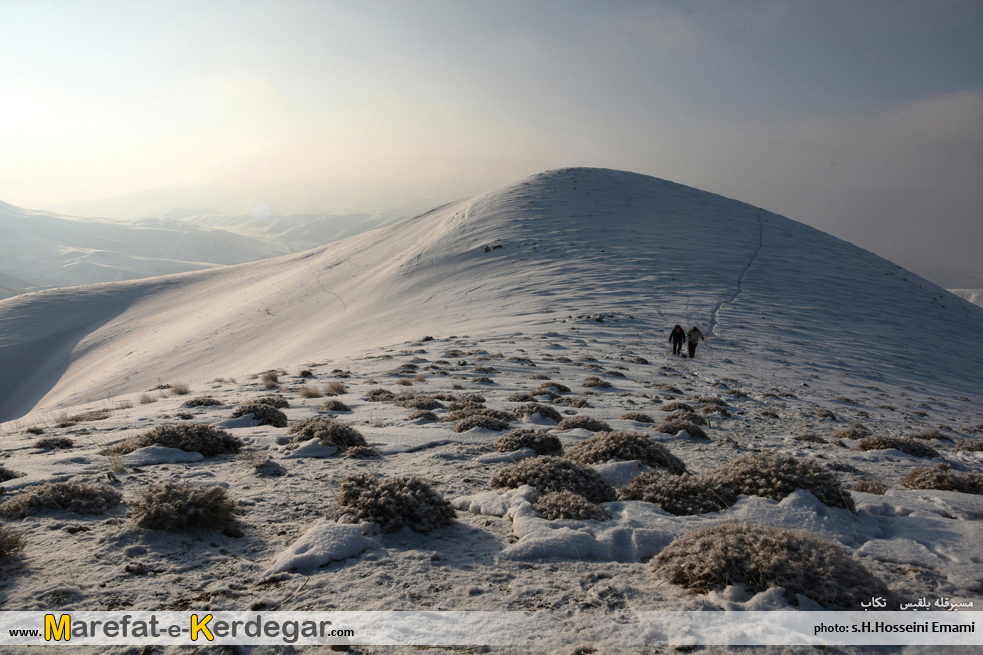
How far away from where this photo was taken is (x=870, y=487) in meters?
6.03

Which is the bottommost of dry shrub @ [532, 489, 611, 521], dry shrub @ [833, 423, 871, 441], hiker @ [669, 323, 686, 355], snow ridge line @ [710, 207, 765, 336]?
dry shrub @ [833, 423, 871, 441]

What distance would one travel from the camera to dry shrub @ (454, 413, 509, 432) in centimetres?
841

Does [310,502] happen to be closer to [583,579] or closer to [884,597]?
[583,579]

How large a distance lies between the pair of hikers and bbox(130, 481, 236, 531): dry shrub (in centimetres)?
1861

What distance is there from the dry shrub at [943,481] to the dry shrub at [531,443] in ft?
14.7

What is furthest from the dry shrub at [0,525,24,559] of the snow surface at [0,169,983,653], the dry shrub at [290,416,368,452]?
the dry shrub at [290,416,368,452]

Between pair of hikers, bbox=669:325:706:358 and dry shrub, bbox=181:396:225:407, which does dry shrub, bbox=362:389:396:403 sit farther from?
pair of hikers, bbox=669:325:706:358

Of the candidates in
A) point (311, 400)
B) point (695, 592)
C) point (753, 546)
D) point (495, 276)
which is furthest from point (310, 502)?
point (495, 276)

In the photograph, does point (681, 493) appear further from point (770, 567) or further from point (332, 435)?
point (332, 435)

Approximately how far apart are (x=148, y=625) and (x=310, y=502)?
6.70 ft

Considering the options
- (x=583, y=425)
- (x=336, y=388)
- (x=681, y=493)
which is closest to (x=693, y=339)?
(x=583, y=425)

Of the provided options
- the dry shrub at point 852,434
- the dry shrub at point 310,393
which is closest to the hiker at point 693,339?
the dry shrub at point 852,434

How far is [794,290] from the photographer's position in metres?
33.3

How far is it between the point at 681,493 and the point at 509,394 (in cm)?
690
